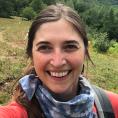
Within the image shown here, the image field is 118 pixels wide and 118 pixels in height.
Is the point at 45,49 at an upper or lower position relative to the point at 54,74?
upper

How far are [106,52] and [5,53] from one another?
12613mm

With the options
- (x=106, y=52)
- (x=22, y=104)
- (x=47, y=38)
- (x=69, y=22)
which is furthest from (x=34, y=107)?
(x=106, y=52)

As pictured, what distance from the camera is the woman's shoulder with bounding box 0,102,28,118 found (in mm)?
2223

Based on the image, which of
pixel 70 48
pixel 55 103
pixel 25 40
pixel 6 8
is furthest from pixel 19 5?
pixel 55 103

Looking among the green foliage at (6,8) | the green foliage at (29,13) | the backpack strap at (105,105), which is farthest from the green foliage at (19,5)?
the backpack strap at (105,105)

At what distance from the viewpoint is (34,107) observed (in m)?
2.44

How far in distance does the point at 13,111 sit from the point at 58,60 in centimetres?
43

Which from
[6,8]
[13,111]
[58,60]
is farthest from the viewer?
[6,8]

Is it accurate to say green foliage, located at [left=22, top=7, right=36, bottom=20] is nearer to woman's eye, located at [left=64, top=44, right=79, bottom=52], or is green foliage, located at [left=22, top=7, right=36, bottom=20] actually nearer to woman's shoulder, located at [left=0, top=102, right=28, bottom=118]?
woman's eye, located at [left=64, top=44, right=79, bottom=52]

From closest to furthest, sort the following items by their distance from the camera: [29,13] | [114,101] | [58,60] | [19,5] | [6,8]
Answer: [58,60], [114,101], [29,13], [6,8], [19,5]

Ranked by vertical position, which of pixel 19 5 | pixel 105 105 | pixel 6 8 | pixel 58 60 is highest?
pixel 58 60

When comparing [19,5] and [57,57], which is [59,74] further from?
[19,5]

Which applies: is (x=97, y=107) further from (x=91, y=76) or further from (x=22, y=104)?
(x=91, y=76)

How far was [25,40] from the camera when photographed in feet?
11.8
